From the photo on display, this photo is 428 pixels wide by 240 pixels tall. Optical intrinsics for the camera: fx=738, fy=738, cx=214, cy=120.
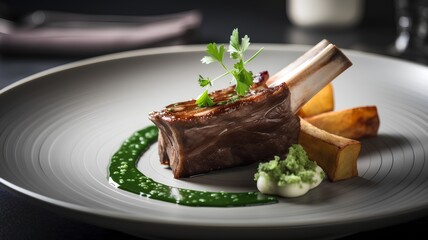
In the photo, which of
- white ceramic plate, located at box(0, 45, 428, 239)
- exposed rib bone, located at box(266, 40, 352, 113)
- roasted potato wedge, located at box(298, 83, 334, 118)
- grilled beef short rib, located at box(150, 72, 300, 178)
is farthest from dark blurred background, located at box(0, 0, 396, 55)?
grilled beef short rib, located at box(150, 72, 300, 178)

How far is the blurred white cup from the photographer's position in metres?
5.52

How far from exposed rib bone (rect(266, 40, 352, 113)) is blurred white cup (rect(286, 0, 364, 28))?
8.22 ft

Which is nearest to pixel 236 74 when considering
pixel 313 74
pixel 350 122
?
pixel 313 74

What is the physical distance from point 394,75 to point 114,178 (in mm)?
1699

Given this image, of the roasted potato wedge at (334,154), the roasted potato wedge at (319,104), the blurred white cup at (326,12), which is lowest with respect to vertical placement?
the roasted potato wedge at (334,154)

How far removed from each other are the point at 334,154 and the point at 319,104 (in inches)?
23.7

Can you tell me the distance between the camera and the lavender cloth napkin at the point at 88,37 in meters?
4.97

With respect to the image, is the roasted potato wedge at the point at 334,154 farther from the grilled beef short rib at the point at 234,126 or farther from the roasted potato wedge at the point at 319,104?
the roasted potato wedge at the point at 319,104

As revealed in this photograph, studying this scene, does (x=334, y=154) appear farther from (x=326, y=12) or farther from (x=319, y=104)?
(x=326, y=12)

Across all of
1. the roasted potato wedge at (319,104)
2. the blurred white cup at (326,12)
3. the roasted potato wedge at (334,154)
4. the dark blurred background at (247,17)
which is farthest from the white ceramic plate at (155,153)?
the blurred white cup at (326,12)

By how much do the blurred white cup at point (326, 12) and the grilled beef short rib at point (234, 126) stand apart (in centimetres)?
260

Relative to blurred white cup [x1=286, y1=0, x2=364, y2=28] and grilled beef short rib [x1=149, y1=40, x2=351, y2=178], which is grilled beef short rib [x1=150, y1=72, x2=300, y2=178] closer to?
grilled beef short rib [x1=149, y1=40, x2=351, y2=178]

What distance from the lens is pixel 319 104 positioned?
326cm

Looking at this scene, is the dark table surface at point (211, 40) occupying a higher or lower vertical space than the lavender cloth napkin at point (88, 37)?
lower
